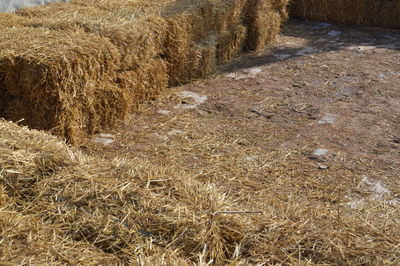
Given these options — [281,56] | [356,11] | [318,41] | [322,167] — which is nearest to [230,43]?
[281,56]

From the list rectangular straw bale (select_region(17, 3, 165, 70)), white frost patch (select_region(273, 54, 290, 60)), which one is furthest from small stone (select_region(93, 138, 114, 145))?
white frost patch (select_region(273, 54, 290, 60))

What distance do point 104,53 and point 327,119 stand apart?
2.55 metres

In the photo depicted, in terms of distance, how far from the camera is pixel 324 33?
33.3 feet

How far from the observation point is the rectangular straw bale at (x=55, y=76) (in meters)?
5.17

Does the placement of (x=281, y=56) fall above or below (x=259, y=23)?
below

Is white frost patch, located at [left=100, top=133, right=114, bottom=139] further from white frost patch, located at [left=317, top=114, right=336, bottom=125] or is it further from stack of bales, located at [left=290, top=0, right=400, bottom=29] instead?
stack of bales, located at [left=290, top=0, right=400, bottom=29]

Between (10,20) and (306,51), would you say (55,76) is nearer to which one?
(10,20)

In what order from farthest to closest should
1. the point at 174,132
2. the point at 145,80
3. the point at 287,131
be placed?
the point at 145,80
the point at 287,131
the point at 174,132

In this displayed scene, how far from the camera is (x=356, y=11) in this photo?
418 inches

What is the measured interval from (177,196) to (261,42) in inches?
235

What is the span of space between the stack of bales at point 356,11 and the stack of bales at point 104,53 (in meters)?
2.35

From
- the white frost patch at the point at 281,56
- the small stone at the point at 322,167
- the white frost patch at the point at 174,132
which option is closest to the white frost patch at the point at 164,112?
the white frost patch at the point at 174,132

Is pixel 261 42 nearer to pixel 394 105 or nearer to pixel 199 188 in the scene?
pixel 394 105

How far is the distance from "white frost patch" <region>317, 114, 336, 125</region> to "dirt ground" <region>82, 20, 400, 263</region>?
1 centimetres
